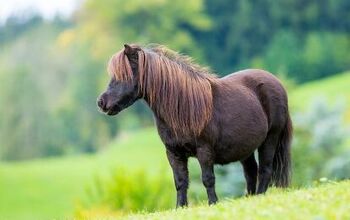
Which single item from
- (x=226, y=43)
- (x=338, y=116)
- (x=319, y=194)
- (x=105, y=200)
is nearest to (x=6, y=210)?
(x=338, y=116)

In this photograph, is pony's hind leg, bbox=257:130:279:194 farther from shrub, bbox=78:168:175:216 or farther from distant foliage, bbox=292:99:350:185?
distant foliage, bbox=292:99:350:185

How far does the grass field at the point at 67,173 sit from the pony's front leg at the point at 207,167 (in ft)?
79.7

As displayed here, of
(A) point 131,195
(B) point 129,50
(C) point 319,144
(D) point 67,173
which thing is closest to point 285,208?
(B) point 129,50

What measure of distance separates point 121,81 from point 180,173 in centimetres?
129

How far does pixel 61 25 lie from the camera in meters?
119

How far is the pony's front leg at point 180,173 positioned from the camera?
941 centimetres

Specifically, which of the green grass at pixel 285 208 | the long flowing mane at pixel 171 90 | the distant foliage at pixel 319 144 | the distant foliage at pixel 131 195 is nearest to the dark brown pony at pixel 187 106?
the long flowing mane at pixel 171 90

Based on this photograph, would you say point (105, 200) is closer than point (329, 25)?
Yes

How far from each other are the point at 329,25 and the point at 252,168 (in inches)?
3144

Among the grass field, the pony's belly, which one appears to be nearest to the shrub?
the pony's belly

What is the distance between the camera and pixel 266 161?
10242 mm

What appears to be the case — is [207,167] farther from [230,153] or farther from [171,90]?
[171,90]

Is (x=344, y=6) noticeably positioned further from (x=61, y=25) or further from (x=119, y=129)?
(x=61, y=25)

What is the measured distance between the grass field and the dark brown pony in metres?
24.1
